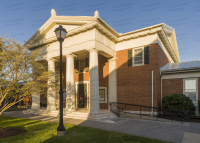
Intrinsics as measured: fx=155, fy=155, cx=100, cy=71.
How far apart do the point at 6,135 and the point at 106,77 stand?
36.1ft

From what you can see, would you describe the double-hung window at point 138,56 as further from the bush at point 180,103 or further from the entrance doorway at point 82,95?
the entrance doorway at point 82,95

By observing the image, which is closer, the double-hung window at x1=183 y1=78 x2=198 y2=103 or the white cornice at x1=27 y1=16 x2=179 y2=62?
the white cornice at x1=27 y1=16 x2=179 y2=62

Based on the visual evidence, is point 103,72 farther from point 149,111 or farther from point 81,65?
point 149,111

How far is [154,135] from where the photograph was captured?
7.40 m

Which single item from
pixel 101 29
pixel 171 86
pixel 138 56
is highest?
pixel 101 29

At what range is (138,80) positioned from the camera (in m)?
14.5

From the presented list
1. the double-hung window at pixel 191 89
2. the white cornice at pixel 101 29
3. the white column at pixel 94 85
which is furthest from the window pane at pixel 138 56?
the white column at pixel 94 85

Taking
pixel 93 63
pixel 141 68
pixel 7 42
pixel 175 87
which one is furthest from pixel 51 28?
pixel 175 87

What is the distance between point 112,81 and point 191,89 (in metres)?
7.04

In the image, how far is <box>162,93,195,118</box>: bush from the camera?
11.7 m

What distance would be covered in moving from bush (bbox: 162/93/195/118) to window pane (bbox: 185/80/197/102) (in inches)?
37.1

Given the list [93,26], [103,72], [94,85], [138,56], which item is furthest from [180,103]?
[93,26]

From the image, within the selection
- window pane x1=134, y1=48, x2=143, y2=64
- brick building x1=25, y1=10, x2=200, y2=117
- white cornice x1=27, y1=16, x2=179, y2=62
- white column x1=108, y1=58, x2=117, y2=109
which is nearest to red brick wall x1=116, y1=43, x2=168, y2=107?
brick building x1=25, y1=10, x2=200, y2=117

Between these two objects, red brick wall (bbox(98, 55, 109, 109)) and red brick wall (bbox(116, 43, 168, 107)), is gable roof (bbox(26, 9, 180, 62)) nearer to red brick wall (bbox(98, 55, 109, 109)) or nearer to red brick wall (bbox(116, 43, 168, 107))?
red brick wall (bbox(116, 43, 168, 107))
